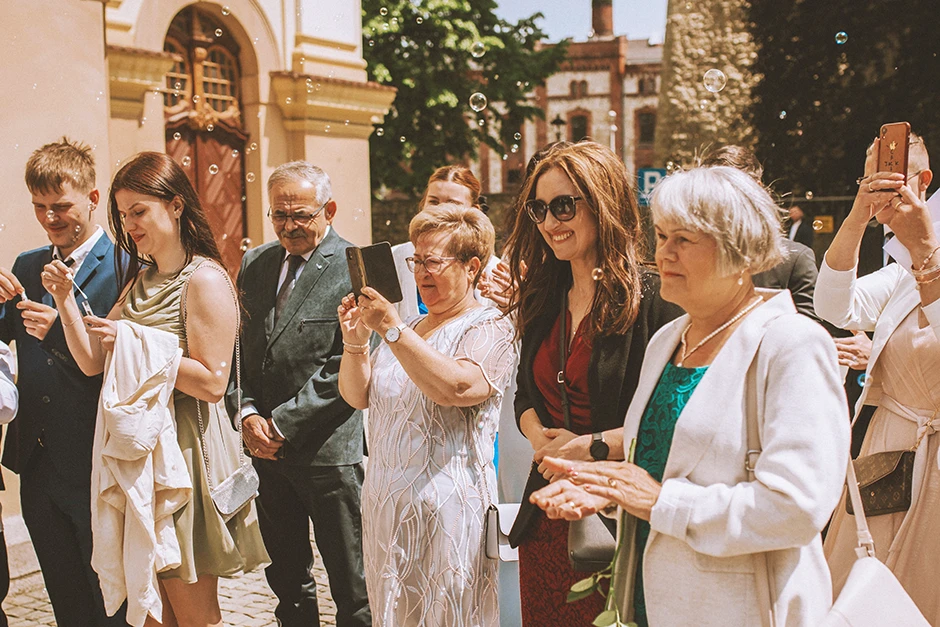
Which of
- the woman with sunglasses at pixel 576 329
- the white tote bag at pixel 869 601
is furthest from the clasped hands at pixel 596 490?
the woman with sunglasses at pixel 576 329

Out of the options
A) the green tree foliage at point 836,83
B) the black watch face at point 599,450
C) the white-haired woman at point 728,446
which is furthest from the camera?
the green tree foliage at point 836,83

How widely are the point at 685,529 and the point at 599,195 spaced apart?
1.07 meters

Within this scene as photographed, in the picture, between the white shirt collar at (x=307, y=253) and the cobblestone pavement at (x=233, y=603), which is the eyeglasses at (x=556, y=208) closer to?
the white shirt collar at (x=307, y=253)

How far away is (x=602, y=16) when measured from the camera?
188ft

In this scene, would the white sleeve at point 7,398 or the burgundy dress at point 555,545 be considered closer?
the burgundy dress at point 555,545

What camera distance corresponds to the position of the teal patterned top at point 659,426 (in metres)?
1.99

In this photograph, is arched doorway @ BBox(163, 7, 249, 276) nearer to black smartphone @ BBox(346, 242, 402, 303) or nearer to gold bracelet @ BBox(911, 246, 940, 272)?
black smartphone @ BBox(346, 242, 402, 303)

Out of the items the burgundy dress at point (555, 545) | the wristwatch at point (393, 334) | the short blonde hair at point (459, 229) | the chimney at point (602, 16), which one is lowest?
the burgundy dress at point (555, 545)

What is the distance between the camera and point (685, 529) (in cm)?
182

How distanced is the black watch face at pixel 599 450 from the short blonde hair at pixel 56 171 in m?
2.25

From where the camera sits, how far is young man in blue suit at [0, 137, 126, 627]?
3473 millimetres

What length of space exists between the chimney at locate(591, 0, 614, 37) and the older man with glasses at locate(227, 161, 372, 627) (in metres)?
55.4

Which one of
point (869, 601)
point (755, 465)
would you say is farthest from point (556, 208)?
point (869, 601)

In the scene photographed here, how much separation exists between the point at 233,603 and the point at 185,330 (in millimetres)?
2143
